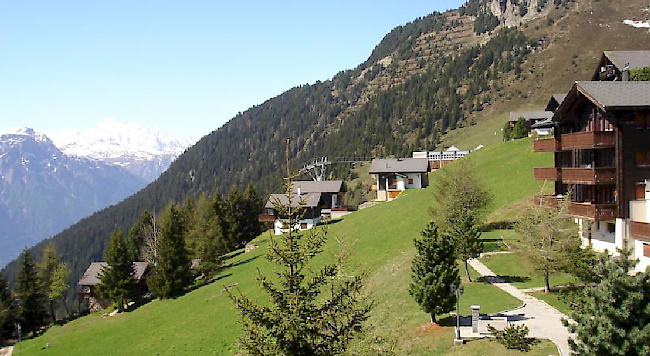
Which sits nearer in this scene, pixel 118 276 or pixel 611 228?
pixel 611 228

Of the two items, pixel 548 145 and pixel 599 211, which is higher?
pixel 548 145

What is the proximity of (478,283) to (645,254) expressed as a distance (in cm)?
1026

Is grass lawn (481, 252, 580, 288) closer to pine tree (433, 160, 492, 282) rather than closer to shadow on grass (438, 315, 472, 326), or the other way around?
pine tree (433, 160, 492, 282)

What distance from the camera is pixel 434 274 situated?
29.1 metres

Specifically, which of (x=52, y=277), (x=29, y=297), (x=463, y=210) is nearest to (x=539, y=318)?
(x=463, y=210)

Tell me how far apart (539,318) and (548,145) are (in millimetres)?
22181

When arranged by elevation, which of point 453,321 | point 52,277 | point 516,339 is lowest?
point 52,277

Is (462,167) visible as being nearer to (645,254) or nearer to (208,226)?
(645,254)

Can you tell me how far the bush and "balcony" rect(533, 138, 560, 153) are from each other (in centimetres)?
2375

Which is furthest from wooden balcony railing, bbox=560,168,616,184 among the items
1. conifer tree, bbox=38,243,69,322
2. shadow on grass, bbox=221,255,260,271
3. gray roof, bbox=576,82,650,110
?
conifer tree, bbox=38,243,69,322

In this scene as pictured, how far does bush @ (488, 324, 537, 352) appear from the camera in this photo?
24320 mm

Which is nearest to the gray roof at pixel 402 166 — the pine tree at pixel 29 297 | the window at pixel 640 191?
the window at pixel 640 191

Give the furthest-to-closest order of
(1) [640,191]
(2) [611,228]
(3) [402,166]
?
(3) [402,166] < (2) [611,228] < (1) [640,191]

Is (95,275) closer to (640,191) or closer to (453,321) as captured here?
(453,321)
